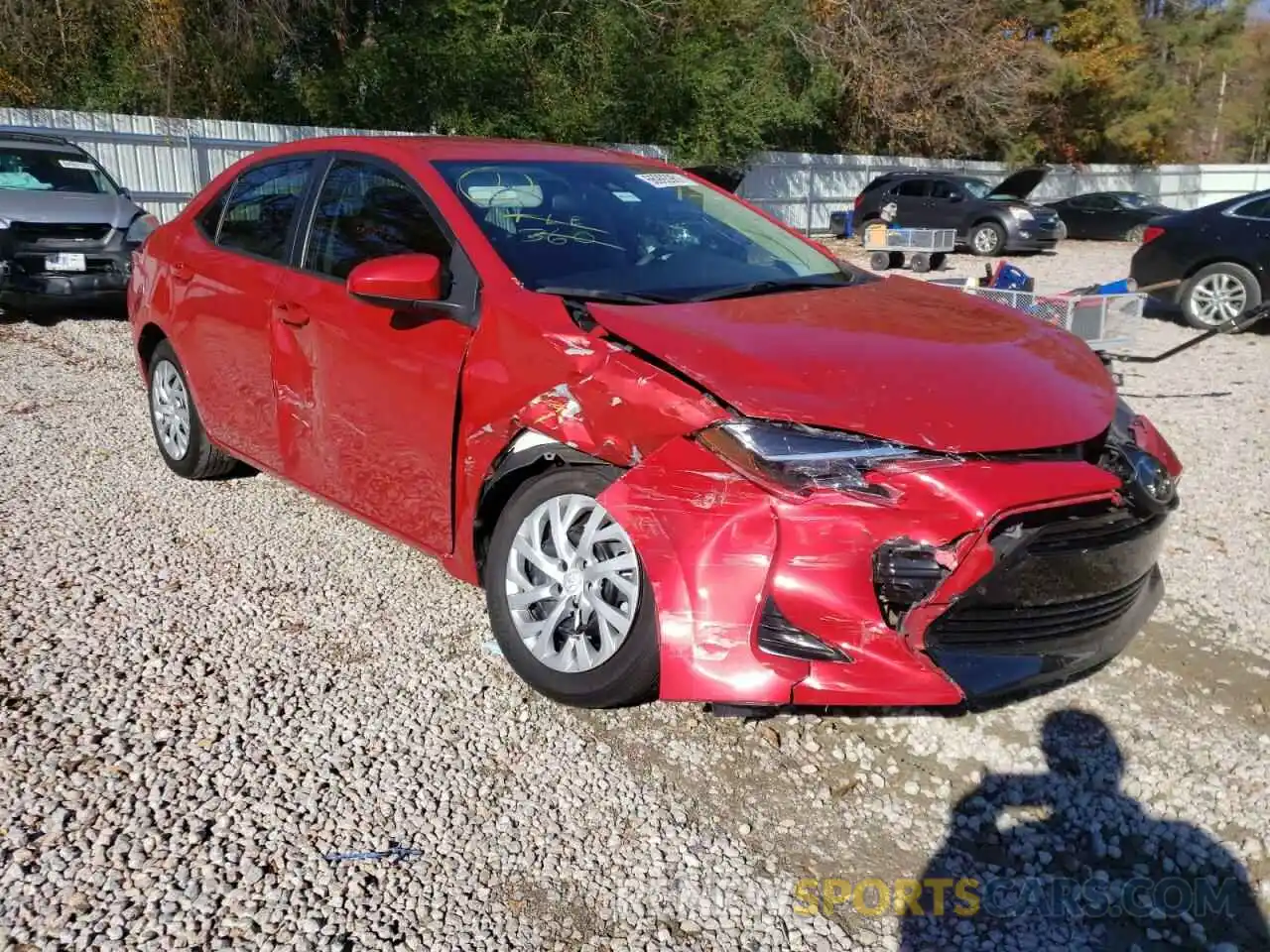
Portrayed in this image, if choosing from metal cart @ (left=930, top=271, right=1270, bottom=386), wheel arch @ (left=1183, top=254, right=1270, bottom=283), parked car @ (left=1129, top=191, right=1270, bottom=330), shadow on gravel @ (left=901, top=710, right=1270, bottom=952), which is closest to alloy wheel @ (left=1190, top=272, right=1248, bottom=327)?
parked car @ (left=1129, top=191, right=1270, bottom=330)

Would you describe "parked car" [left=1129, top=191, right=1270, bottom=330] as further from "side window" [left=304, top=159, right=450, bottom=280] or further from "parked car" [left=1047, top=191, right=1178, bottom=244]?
"parked car" [left=1047, top=191, right=1178, bottom=244]

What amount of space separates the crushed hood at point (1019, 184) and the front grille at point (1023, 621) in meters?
19.5

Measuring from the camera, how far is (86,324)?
9.98m

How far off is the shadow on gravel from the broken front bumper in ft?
1.24

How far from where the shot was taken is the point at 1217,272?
10.9 m

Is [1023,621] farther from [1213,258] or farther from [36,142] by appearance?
[36,142]

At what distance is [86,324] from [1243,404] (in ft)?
32.6

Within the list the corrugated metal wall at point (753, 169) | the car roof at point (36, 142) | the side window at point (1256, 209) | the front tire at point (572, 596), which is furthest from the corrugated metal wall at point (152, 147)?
the front tire at point (572, 596)

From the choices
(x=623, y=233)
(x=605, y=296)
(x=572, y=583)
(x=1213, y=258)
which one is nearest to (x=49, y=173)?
(x=623, y=233)

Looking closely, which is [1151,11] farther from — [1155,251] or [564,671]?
[564,671]

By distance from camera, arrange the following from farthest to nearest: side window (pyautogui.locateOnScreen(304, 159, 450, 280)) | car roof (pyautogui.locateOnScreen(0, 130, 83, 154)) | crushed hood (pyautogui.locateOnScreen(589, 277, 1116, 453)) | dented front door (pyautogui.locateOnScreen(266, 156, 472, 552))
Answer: car roof (pyautogui.locateOnScreen(0, 130, 83, 154)), side window (pyautogui.locateOnScreen(304, 159, 450, 280)), dented front door (pyautogui.locateOnScreen(266, 156, 472, 552)), crushed hood (pyautogui.locateOnScreen(589, 277, 1116, 453))

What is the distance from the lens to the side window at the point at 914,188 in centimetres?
2188

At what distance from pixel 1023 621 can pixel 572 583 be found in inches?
48.8

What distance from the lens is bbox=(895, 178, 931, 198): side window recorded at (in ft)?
71.8
